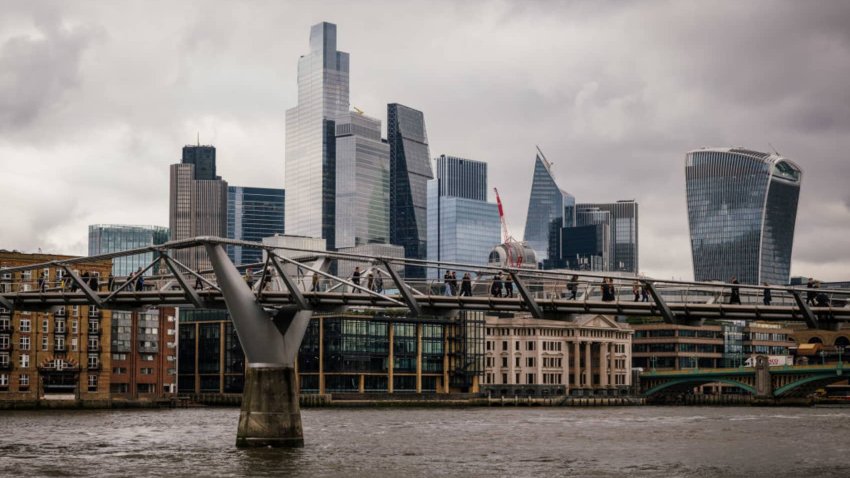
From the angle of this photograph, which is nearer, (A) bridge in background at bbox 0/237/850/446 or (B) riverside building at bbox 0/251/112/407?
(A) bridge in background at bbox 0/237/850/446

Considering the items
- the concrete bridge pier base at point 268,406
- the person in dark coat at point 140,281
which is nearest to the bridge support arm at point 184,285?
the person in dark coat at point 140,281

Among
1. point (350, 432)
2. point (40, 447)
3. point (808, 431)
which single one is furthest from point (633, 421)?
point (40, 447)

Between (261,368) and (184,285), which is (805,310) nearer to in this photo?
(261,368)

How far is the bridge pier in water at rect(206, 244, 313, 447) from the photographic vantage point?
82938 millimetres

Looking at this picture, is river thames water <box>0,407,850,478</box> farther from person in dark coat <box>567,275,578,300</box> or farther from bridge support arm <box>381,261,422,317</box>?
person in dark coat <box>567,275,578,300</box>

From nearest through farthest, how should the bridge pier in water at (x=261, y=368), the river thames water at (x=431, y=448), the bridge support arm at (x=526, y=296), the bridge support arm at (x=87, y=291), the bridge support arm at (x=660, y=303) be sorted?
the bridge support arm at (x=660, y=303) < the bridge support arm at (x=526, y=296) < the river thames water at (x=431, y=448) < the bridge pier in water at (x=261, y=368) < the bridge support arm at (x=87, y=291)

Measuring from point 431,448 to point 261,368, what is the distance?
60.8 feet

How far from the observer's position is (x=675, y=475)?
77250 millimetres

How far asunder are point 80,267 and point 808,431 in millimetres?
106721

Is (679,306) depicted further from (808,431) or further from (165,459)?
(808,431)

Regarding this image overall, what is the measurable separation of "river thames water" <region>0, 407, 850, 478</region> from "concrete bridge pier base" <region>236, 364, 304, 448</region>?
1.25 metres

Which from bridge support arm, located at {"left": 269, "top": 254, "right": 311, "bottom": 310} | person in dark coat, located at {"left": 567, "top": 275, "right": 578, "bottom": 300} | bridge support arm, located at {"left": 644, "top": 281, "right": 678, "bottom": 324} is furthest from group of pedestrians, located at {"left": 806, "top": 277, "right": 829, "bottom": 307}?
bridge support arm, located at {"left": 269, "top": 254, "right": 311, "bottom": 310}

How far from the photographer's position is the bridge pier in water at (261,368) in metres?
82.9

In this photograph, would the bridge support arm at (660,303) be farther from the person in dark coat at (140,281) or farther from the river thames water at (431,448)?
the person in dark coat at (140,281)
